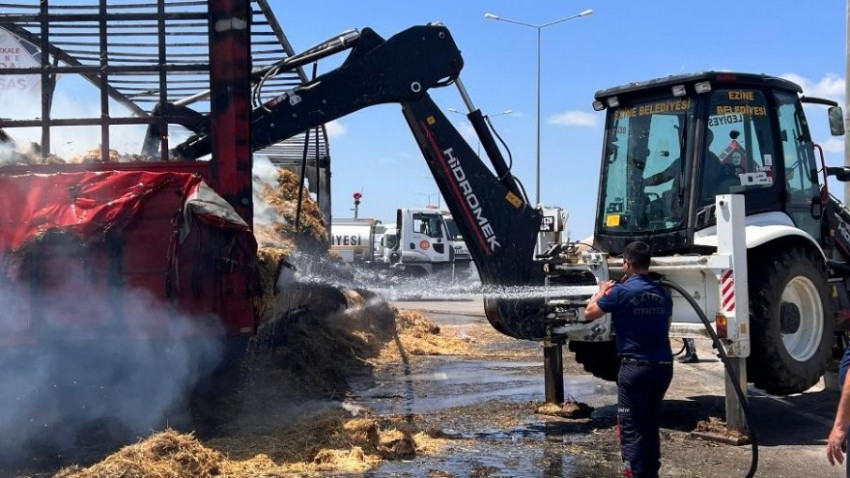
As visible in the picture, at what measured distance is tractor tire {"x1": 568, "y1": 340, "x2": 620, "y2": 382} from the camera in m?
8.81

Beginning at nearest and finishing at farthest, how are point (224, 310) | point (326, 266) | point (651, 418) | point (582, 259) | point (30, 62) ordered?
point (651, 418) < point (224, 310) < point (30, 62) < point (582, 259) < point (326, 266)

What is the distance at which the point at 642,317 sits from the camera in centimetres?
566

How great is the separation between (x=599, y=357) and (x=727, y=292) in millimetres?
2082

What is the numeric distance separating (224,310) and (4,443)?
191 cm

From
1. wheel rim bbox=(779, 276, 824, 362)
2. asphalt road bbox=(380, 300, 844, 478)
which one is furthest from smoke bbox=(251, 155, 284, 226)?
wheel rim bbox=(779, 276, 824, 362)

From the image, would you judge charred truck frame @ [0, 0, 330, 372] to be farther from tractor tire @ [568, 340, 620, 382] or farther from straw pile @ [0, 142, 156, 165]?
tractor tire @ [568, 340, 620, 382]

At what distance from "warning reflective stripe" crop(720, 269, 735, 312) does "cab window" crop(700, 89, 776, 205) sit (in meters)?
0.94

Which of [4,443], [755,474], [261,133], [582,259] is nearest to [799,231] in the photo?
[582,259]

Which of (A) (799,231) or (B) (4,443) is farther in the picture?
(A) (799,231)

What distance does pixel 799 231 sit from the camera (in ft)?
25.3

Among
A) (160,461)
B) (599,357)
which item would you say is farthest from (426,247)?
(160,461)

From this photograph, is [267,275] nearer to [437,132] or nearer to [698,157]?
[437,132]

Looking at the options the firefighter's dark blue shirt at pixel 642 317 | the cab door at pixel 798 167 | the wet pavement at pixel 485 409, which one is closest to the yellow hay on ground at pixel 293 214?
the wet pavement at pixel 485 409

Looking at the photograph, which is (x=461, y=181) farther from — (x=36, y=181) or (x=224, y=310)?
(x=36, y=181)
